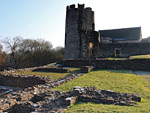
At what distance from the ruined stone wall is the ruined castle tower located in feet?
Answer: 7.43

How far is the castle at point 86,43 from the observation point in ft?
74.4

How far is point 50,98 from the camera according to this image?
5355mm

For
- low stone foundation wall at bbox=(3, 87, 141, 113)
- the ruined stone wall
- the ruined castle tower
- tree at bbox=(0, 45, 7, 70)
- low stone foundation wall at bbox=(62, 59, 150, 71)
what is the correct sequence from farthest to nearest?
tree at bbox=(0, 45, 7, 70)
the ruined castle tower
the ruined stone wall
low stone foundation wall at bbox=(62, 59, 150, 71)
low stone foundation wall at bbox=(3, 87, 141, 113)

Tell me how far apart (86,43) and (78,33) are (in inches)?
101

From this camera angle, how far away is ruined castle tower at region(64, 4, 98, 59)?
2403 cm

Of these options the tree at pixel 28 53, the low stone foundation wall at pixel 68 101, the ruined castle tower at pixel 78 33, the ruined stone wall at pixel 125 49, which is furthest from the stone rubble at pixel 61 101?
the tree at pixel 28 53

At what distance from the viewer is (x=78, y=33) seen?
979 inches

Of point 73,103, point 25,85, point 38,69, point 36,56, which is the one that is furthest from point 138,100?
point 36,56

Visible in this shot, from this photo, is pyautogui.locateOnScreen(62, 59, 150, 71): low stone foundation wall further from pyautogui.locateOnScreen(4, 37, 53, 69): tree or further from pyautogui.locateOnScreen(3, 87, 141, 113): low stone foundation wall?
pyautogui.locateOnScreen(4, 37, 53, 69): tree

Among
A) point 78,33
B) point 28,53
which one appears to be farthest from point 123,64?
point 28,53

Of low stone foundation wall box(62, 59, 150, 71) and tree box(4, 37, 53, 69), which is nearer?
low stone foundation wall box(62, 59, 150, 71)

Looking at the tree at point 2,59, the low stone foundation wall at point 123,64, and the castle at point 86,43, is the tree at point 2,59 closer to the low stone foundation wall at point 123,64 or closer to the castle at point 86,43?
the castle at point 86,43

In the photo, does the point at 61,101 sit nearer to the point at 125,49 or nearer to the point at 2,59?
the point at 125,49

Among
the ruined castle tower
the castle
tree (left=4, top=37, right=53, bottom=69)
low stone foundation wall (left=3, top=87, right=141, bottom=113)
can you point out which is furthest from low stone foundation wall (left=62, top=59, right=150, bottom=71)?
tree (left=4, top=37, right=53, bottom=69)
